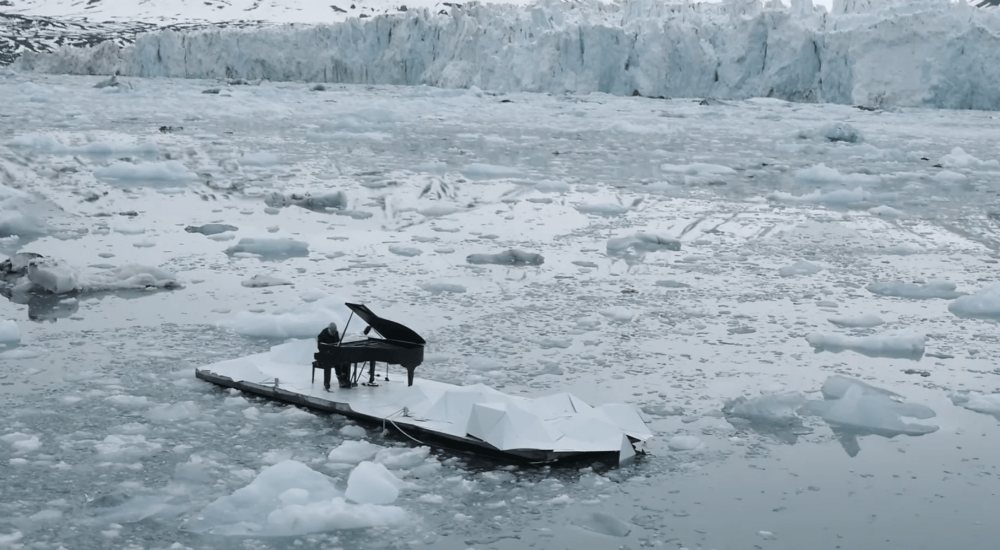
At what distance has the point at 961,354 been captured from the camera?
5.00 metres

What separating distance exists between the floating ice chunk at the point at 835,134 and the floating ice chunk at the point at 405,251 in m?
13.1

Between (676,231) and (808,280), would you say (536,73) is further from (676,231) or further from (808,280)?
(808,280)

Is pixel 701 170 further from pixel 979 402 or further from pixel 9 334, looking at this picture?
pixel 9 334

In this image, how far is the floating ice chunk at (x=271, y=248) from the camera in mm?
7098

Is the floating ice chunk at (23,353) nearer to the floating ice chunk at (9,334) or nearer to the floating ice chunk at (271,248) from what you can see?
the floating ice chunk at (9,334)

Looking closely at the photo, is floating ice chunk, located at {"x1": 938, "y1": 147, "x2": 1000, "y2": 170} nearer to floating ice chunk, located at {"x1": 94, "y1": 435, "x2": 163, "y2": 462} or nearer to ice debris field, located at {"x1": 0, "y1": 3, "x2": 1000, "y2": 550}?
ice debris field, located at {"x1": 0, "y1": 3, "x2": 1000, "y2": 550}

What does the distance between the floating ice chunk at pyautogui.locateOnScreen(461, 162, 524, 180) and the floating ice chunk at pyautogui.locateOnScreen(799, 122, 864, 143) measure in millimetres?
8483

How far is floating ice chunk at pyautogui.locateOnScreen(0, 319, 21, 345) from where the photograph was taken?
4770 mm

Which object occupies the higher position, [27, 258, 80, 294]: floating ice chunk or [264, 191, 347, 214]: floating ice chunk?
[27, 258, 80, 294]: floating ice chunk

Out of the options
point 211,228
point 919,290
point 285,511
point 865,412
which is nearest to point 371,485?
point 285,511

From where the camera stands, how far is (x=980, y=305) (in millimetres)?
5824

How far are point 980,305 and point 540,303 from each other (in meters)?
2.55

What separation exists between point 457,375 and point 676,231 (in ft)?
14.4

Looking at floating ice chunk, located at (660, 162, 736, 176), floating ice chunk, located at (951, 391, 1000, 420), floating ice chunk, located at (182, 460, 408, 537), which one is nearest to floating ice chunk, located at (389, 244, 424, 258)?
floating ice chunk, located at (951, 391, 1000, 420)
